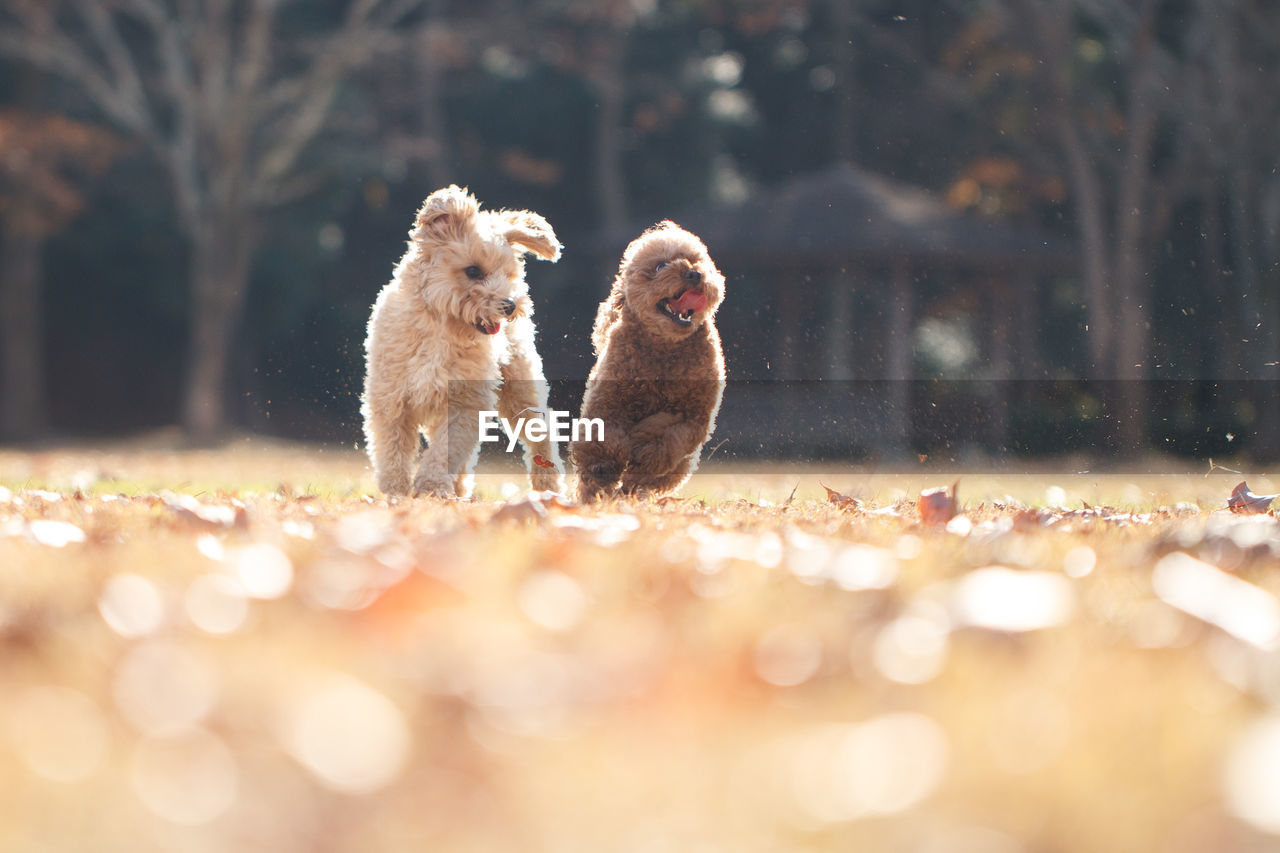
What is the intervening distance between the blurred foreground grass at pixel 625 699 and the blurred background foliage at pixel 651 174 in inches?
447

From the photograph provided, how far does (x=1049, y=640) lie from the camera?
2027 millimetres

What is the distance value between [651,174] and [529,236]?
21.4 m

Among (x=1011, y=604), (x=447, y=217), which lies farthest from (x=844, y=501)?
(x=1011, y=604)

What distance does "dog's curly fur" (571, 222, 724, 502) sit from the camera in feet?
18.5

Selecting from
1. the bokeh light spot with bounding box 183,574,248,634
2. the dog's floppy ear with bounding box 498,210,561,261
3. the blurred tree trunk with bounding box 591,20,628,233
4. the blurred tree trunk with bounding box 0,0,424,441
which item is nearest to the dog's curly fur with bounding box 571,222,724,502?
the dog's floppy ear with bounding box 498,210,561,261

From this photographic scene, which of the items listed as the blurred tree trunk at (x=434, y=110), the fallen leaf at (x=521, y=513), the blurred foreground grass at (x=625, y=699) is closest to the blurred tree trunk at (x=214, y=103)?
the blurred tree trunk at (x=434, y=110)

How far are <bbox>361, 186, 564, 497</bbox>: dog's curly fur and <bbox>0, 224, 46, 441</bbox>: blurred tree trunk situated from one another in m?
17.6

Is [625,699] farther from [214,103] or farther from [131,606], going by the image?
[214,103]

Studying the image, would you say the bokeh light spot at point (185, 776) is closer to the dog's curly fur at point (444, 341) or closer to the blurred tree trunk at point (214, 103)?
the dog's curly fur at point (444, 341)

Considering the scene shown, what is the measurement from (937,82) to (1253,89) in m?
5.89

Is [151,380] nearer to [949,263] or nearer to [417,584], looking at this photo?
[949,263]

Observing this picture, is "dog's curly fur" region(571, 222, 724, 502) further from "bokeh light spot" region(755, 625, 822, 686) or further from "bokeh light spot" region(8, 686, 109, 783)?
"bokeh light spot" region(8, 686, 109, 783)

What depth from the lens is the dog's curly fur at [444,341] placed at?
5.70 m

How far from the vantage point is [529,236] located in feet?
19.9
